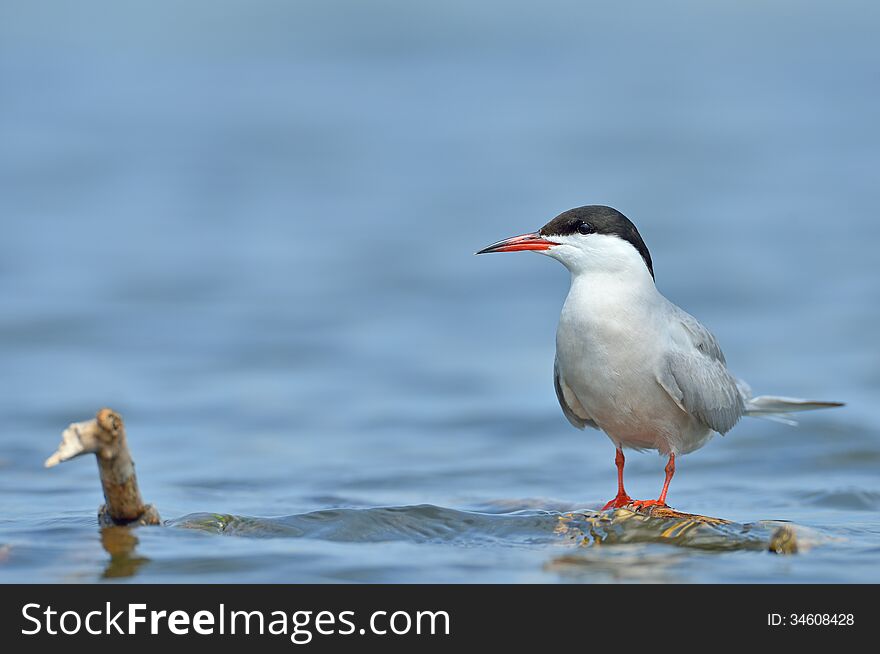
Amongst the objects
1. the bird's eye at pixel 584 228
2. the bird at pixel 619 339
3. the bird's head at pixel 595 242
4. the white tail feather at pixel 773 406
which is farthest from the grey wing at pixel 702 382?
the bird's eye at pixel 584 228

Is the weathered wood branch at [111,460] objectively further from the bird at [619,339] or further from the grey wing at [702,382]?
the grey wing at [702,382]

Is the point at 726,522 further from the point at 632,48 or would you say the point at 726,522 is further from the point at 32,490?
the point at 632,48

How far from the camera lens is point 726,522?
6316 mm

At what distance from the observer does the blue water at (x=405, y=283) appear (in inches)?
251

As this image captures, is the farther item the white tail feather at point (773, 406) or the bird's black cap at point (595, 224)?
the white tail feather at point (773, 406)

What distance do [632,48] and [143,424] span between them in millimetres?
18602

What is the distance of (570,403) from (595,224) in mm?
1006

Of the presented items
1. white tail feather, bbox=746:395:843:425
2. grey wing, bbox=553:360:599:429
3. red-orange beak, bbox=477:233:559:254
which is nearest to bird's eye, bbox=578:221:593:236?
red-orange beak, bbox=477:233:559:254

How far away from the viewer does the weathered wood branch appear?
191 inches

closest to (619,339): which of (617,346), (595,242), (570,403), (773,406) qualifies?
(617,346)

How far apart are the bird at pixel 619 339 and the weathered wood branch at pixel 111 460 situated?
210 cm

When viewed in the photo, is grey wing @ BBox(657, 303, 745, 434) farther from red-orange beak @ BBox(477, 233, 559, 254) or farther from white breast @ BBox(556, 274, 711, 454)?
Result: red-orange beak @ BBox(477, 233, 559, 254)

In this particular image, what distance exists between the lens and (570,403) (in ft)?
22.9

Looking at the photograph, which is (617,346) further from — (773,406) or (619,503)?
(773,406)
